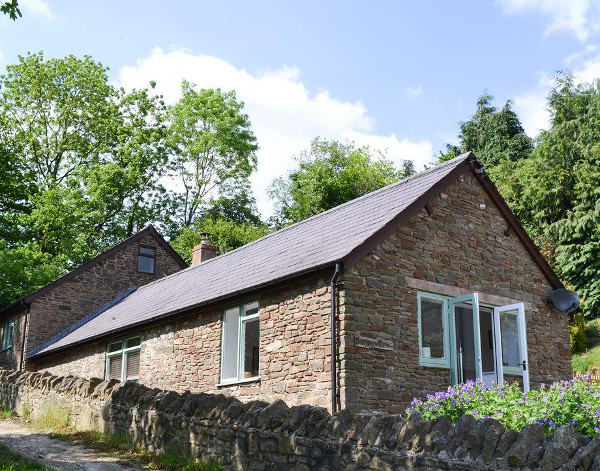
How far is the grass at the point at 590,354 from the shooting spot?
25941mm

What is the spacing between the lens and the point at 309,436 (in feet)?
26.3

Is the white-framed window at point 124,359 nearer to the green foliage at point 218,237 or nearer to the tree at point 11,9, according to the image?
the tree at point 11,9

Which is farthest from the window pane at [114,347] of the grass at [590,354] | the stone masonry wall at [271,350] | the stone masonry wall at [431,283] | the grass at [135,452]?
the grass at [590,354]

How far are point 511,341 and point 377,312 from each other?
3782mm

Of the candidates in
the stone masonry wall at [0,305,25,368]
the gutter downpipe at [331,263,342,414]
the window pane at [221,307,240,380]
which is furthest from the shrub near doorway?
the stone masonry wall at [0,305,25,368]

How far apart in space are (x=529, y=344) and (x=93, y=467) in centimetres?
Answer: 1005

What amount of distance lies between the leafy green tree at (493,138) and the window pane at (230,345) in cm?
3342

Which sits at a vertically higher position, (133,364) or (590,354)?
(590,354)

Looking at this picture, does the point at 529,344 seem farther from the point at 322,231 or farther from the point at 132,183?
the point at 132,183

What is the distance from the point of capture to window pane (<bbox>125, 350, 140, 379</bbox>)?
18344 mm

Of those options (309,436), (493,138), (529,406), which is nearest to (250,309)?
(309,436)

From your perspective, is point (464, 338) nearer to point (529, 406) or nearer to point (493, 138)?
point (529, 406)

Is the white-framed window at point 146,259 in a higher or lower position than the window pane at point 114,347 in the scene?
higher

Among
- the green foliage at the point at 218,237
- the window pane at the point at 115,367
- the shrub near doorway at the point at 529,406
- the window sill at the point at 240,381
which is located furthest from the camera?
the green foliage at the point at 218,237
